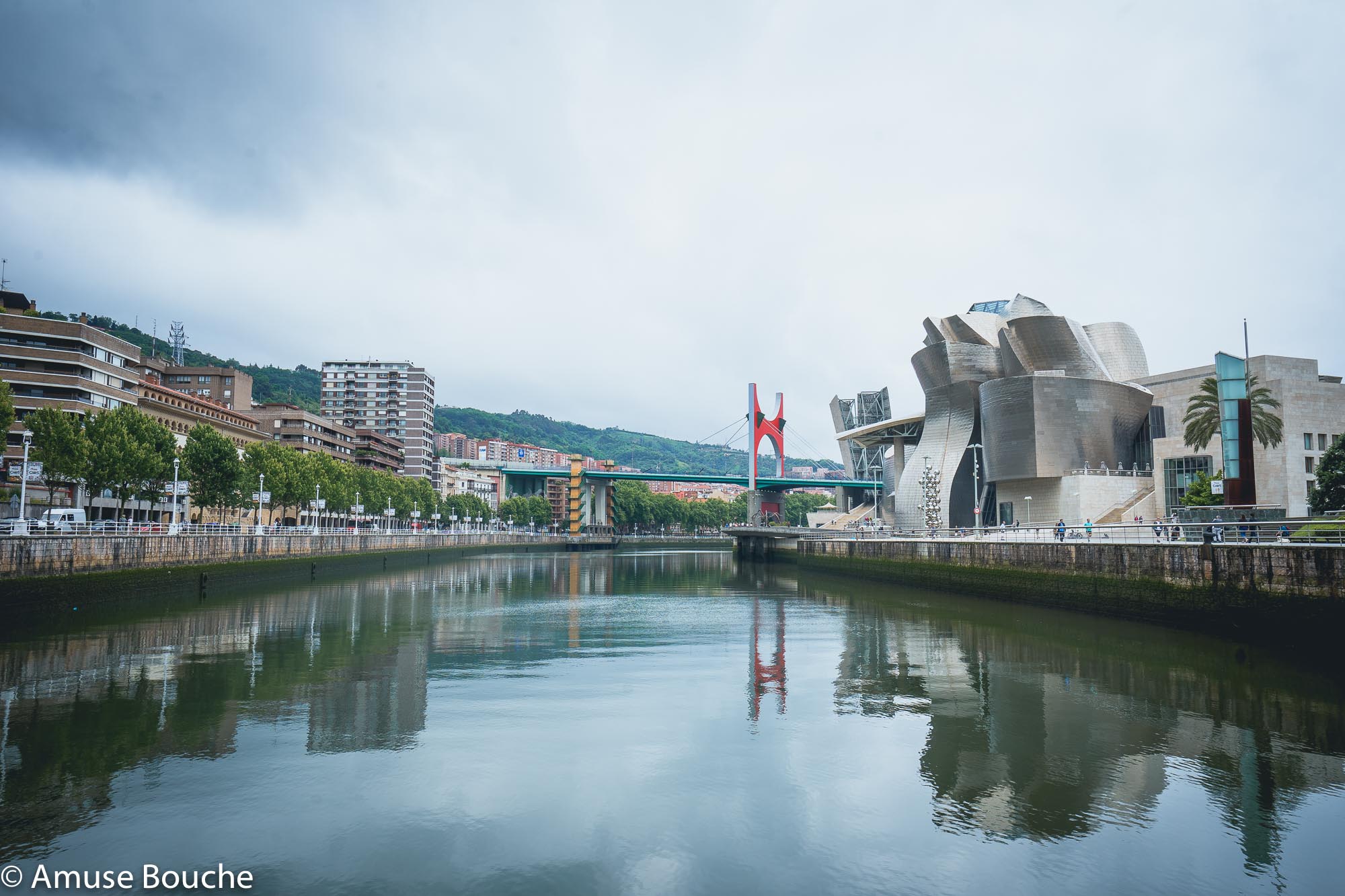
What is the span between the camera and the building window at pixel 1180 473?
4359 centimetres

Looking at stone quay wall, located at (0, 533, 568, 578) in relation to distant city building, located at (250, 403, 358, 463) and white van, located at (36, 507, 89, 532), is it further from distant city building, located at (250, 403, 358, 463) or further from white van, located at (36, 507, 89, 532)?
distant city building, located at (250, 403, 358, 463)

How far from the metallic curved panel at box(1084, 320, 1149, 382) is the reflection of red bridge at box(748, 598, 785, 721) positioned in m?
46.7

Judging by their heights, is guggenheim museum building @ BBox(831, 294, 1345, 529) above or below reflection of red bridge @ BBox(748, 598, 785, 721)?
above

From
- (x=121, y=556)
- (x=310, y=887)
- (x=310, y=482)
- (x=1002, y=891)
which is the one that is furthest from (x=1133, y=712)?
(x=310, y=482)

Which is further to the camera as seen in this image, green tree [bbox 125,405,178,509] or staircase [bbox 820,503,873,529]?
staircase [bbox 820,503,873,529]

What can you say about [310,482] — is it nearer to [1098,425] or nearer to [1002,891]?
[1098,425]

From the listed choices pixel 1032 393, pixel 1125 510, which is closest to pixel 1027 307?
pixel 1032 393

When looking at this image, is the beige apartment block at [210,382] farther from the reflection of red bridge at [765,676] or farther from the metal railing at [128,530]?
the reflection of red bridge at [765,676]

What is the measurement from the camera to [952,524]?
66.9 m

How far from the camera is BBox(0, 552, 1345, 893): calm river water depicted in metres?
7.53

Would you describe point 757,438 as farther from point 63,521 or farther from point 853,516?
point 63,521

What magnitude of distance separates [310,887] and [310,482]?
2134 inches

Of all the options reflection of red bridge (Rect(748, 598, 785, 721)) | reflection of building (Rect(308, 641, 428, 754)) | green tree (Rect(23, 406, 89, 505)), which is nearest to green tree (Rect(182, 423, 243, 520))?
green tree (Rect(23, 406, 89, 505))

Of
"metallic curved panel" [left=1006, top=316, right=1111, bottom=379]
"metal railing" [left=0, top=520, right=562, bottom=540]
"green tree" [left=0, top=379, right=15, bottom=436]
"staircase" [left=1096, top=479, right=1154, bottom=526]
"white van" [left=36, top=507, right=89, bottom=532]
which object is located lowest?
"metal railing" [left=0, top=520, right=562, bottom=540]
